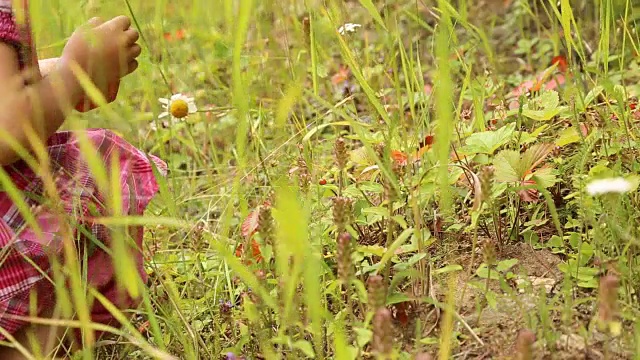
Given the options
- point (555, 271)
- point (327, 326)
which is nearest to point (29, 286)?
point (327, 326)

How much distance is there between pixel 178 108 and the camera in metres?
1.54

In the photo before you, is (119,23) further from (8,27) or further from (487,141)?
(487,141)

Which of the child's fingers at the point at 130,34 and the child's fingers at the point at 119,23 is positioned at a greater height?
the child's fingers at the point at 119,23

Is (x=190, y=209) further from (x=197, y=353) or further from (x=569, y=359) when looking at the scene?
(x=569, y=359)

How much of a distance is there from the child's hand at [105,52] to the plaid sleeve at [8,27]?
7cm

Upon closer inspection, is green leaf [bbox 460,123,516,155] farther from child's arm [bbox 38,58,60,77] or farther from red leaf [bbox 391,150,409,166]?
child's arm [bbox 38,58,60,77]

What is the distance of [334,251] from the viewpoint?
4.26 ft

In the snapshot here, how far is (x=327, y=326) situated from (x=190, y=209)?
85 centimetres

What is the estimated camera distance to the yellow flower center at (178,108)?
1.54 metres

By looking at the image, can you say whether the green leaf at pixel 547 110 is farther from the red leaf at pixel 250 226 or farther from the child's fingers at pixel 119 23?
the child's fingers at pixel 119 23

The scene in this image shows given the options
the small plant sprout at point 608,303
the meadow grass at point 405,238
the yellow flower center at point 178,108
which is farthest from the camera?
the yellow flower center at point 178,108

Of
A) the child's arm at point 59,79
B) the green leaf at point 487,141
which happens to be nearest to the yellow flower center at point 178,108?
the child's arm at point 59,79

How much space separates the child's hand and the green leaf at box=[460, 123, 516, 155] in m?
0.51

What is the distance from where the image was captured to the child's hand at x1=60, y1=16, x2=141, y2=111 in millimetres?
1153
